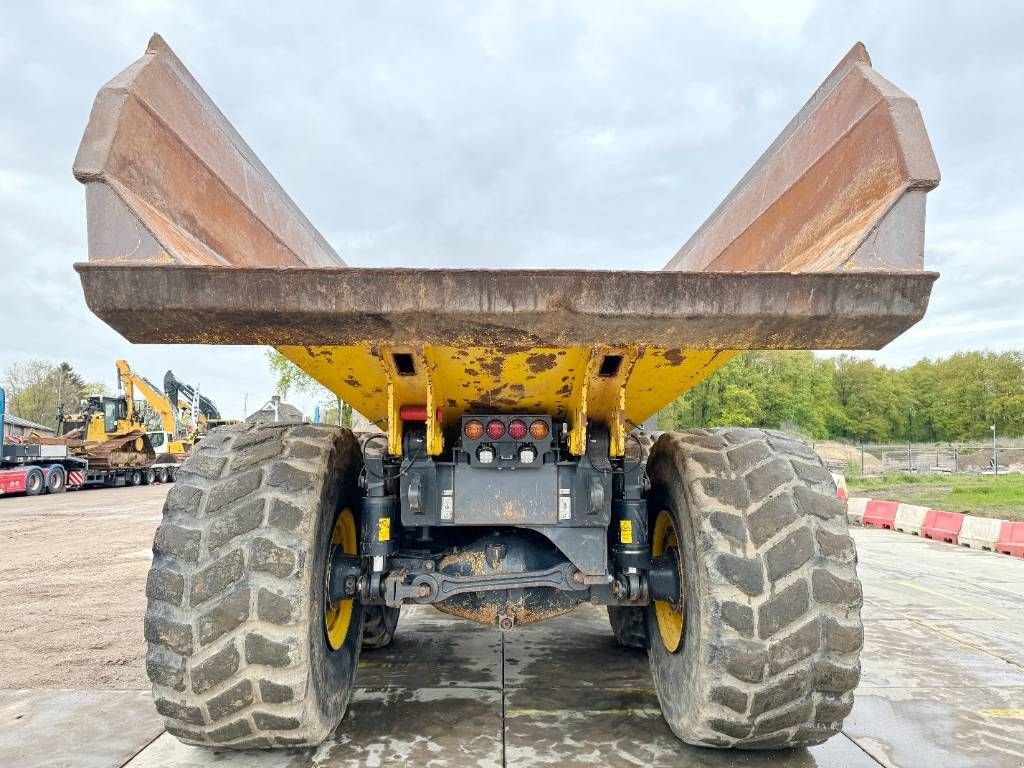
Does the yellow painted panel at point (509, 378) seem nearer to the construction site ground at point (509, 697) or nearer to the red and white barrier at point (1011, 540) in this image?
the construction site ground at point (509, 697)

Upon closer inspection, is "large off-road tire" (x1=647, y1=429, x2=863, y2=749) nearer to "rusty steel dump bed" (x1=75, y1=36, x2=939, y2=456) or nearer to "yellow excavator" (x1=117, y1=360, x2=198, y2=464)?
"rusty steel dump bed" (x1=75, y1=36, x2=939, y2=456)

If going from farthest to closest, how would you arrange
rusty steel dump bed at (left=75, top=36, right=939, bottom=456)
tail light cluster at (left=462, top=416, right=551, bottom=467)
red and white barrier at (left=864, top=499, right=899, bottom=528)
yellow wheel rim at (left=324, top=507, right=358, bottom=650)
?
red and white barrier at (left=864, top=499, right=899, bottom=528) < yellow wheel rim at (left=324, top=507, right=358, bottom=650) < tail light cluster at (left=462, top=416, right=551, bottom=467) < rusty steel dump bed at (left=75, top=36, right=939, bottom=456)

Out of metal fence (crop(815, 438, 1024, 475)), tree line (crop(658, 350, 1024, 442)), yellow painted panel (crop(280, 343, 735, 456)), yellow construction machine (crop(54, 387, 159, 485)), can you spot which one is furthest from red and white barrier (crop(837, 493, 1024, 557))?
tree line (crop(658, 350, 1024, 442))

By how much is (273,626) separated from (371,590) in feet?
1.75

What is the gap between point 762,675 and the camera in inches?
94.5

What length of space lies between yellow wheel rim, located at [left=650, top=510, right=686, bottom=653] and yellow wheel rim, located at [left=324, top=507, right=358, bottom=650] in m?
1.46

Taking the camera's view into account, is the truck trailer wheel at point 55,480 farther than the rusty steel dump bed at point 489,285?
Yes

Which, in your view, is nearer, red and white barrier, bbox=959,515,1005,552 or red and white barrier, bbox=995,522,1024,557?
red and white barrier, bbox=995,522,1024,557

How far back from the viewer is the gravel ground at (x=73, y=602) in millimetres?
4027

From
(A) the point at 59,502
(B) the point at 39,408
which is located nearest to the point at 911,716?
(A) the point at 59,502

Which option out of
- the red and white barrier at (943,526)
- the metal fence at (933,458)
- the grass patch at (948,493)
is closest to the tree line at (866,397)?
the metal fence at (933,458)

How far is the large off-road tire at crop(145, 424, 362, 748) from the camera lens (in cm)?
235

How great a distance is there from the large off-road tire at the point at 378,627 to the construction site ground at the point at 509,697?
9cm

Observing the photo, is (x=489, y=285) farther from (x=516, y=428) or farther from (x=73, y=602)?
(x=73, y=602)
